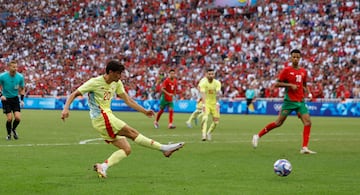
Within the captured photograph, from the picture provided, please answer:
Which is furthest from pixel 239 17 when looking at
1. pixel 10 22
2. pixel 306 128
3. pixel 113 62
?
pixel 113 62

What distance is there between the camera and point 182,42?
5459 centimetres

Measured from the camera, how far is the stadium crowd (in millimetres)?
A: 45750

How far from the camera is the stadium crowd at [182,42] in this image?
45.8 meters

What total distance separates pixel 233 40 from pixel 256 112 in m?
7.97

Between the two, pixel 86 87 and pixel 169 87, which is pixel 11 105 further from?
pixel 169 87

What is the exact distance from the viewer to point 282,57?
47.0 metres

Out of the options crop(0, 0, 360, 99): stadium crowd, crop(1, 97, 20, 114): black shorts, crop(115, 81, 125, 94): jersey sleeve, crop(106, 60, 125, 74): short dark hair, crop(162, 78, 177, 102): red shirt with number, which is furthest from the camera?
crop(0, 0, 360, 99): stadium crowd

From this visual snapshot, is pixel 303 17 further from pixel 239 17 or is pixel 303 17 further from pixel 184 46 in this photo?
pixel 184 46

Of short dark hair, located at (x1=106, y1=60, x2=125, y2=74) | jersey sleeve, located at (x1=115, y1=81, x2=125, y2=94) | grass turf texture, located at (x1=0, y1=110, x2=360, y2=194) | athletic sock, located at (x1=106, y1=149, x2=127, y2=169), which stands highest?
short dark hair, located at (x1=106, y1=60, x2=125, y2=74)

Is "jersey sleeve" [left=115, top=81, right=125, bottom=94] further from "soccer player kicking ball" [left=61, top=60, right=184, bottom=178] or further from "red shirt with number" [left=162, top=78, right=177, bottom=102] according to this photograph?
"red shirt with number" [left=162, top=78, right=177, bottom=102]

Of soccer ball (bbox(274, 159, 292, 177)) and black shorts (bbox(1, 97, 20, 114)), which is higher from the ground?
soccer ball (bbox(274, 159, 292, 177))

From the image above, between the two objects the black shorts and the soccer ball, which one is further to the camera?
the black shorts

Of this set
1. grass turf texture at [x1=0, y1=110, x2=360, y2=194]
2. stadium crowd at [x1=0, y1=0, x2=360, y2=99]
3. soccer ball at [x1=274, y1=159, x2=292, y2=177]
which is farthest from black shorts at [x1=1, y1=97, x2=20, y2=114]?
stadium crowd at [x1=0, y1=0, x2=360, y2=99]

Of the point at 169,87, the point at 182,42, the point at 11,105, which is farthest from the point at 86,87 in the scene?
the point at 182,42
